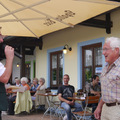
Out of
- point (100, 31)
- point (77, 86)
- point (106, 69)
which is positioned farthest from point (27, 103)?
point (106, 69)

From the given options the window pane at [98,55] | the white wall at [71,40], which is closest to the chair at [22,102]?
the white wall at [71,40]

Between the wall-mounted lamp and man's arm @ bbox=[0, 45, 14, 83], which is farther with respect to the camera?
the wall-mounted lamp

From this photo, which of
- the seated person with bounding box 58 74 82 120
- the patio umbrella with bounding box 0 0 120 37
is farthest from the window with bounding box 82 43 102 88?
the patio umbrella with bounding box 0 0 120 37

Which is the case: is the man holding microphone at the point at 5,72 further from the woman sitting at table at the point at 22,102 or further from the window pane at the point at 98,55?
the woman sitting at table at the point at 22,102

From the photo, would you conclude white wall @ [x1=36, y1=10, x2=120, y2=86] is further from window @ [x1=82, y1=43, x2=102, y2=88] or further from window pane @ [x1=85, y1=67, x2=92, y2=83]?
window pane @ [x1=85, y1=67, x2=92, y2=83]

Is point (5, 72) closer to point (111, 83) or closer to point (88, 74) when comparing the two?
point (111, 83)

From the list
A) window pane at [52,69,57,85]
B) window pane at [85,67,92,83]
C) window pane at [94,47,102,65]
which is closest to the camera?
window pane at [94,47,102,65]

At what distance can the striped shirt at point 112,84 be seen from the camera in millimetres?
2494

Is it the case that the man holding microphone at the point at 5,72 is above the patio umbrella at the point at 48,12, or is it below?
below

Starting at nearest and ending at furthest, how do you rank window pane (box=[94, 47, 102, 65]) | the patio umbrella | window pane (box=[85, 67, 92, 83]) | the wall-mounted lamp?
1. the patio umbrella
2. window pane (box=[94, 47, 102, 65])
3. window pane (box=[85, 67, 92, 83])
4. the wall-mounted lamp

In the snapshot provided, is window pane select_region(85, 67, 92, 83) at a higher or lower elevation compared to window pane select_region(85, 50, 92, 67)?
lower

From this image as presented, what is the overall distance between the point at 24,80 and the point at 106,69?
256 inches

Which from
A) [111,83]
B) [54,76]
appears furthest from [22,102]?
[111,83]

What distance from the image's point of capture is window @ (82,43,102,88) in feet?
25.1
